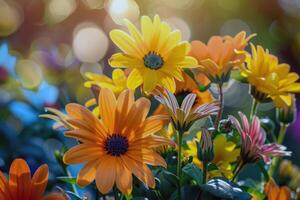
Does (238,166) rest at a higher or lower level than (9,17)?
lower

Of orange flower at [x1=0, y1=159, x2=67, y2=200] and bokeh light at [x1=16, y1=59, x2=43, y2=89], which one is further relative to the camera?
bokeh light at [x1=16, y1=59, x2=43, y2=89]

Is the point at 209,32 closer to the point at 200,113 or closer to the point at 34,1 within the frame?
the point at 34,1

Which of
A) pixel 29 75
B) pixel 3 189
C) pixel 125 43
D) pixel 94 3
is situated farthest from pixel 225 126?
pixel 94 3

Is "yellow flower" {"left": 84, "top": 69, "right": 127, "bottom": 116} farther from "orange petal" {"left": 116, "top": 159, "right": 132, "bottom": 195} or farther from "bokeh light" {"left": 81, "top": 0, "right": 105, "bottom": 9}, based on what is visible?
"bokeh light" {"left": 81, "top": 0, "right": 105, "bottom": 9}

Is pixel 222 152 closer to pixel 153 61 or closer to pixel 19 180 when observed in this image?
pixel 153 61

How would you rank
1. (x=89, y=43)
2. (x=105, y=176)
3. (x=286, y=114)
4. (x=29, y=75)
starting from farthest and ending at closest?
(x=89, y=43) → (x=29, y=75) → (x=286, y=114) → (x=105, y=176)

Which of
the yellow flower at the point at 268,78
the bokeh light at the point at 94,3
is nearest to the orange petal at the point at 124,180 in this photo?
the yellow flower at the point at 268,78

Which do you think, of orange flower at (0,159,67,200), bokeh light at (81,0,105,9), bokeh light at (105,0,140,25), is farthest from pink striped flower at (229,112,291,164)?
bokeh light at (81,0,105,9)
